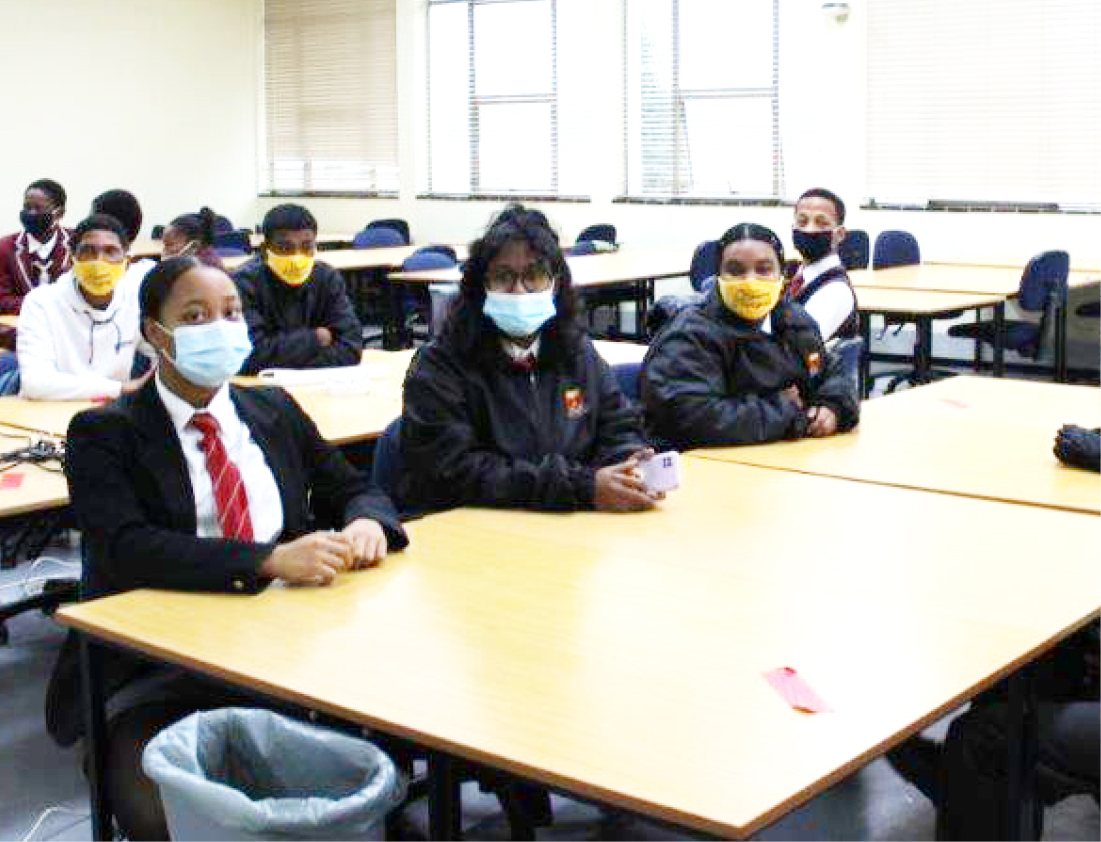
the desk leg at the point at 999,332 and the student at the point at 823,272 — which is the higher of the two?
the student at the point at 823,272

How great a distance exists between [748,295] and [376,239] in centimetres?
734

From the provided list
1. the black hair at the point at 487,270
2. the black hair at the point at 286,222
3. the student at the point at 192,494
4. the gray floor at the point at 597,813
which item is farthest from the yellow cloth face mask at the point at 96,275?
the student at the point at 192,494

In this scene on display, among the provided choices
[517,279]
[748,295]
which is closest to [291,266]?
[748,295]

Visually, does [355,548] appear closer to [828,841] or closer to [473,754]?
[473,754]

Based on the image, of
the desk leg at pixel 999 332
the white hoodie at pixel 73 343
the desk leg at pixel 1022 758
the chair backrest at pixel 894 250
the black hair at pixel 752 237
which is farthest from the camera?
the chair backrest at pixel 894 250

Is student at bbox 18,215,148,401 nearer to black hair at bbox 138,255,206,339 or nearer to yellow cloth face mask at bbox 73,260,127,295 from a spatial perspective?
yellow cloth face mask at bbox 73,260,127,295

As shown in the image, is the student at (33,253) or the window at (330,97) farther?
the window at (330,97)

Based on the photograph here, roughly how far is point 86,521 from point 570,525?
0.93m

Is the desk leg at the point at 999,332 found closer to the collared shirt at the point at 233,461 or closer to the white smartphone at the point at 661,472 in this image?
the white smartphone at the point at 661,472

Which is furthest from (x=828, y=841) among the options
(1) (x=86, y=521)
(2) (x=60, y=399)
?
(2) (x=60, y=399)

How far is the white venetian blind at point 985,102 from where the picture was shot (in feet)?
28.9

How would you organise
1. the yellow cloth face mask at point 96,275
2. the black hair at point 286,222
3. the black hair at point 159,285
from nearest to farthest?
the black hair at point 159,285 → the yellow cloth face mask at point 96,275 → the black hair at point 286,222

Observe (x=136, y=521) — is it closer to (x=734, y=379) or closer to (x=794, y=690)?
(x=794, y=690)

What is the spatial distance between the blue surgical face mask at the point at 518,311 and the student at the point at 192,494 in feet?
1.68
